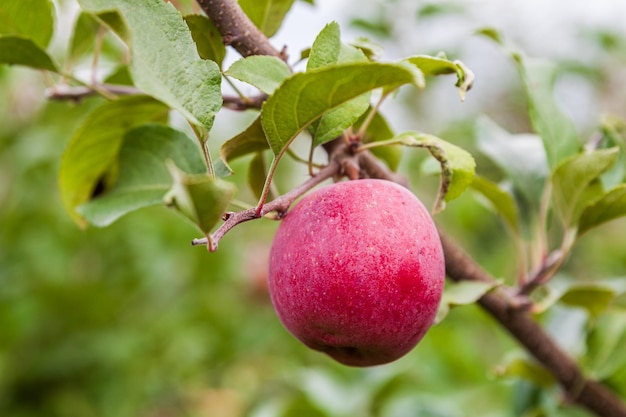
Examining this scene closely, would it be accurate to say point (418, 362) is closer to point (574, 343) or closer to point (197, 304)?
point (574, 343)

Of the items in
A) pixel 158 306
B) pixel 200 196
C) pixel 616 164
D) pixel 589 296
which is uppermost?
pixel 200 196

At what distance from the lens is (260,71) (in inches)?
21.4

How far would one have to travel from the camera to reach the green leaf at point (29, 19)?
0.81 metres

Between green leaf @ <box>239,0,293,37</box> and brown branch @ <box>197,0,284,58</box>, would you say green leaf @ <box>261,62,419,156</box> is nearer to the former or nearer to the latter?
brown branch @ <box>197,0,284,58</box>

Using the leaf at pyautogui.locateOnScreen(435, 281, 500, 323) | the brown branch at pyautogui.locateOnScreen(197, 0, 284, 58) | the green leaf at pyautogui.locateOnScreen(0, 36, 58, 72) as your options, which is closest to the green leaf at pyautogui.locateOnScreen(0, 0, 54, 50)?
the green leaf at pyautogui.locateOnScreen(0, 36, 58, 72)

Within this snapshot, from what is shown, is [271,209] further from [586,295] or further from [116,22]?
[586,295]

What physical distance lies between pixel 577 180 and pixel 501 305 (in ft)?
0.53

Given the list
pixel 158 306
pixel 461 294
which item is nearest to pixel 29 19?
pixel 461 294

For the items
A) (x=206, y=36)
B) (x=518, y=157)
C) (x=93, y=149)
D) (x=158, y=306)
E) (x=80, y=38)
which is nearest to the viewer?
(x=206, y=36)

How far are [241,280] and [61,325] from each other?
888 millimetres

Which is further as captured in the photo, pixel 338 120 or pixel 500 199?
pixel 500 199

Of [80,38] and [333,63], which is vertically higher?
[333,63]

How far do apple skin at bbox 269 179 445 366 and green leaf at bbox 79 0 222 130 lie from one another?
119mm

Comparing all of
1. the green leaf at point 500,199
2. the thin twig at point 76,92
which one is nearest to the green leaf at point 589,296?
the green leaf at point 500,199
